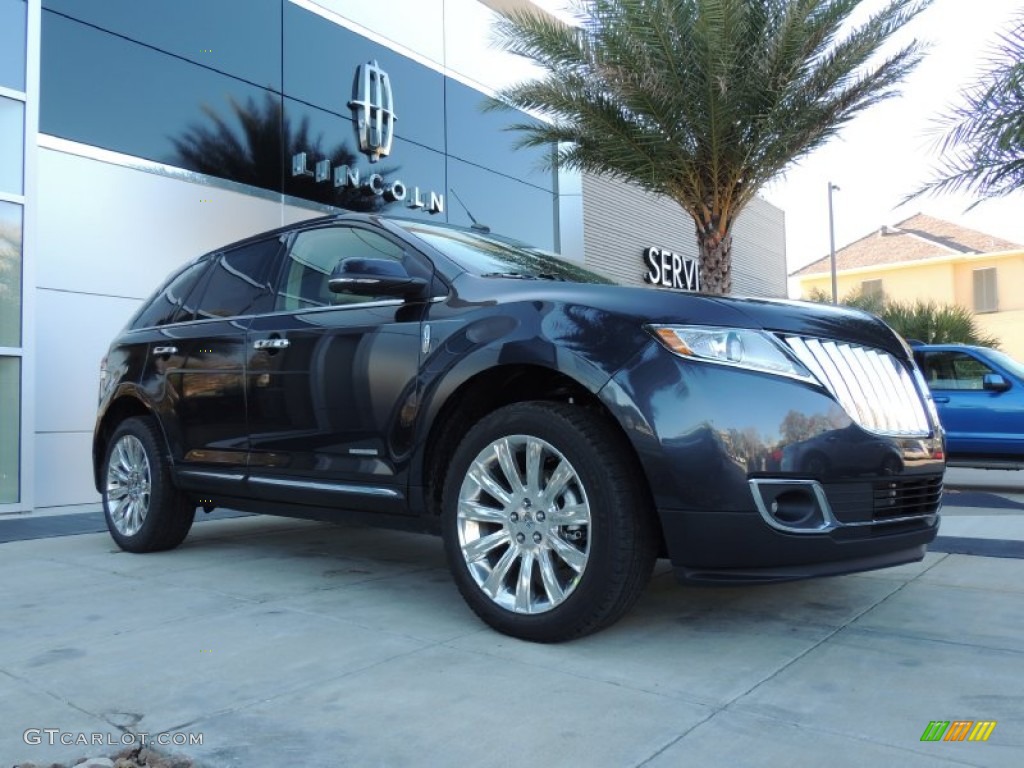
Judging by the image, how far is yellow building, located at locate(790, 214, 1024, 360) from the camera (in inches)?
1399

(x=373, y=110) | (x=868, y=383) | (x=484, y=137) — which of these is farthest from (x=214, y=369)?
(x=484, y=137)

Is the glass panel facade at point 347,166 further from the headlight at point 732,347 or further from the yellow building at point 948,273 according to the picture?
the yellow building at point 948,273

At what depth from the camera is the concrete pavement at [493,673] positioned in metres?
2.29

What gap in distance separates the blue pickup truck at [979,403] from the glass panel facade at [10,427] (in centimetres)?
887

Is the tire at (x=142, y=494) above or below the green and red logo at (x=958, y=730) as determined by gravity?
above

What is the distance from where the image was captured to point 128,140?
889cm

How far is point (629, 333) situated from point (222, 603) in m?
2.24

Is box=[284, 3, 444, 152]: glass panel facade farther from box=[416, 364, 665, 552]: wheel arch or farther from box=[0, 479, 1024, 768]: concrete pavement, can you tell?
box=[416, 364, 665, 552]: wheel arch

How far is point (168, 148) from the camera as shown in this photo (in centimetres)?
929

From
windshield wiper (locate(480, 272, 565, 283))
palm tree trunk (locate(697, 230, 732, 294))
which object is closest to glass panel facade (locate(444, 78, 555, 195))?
palm tree trunk (locate(697, 230, 732, 294))

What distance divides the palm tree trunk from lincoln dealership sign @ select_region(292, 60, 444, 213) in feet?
14.2

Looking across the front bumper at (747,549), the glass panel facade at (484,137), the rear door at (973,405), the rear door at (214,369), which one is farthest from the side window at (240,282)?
the glass panel facade at (484,137)

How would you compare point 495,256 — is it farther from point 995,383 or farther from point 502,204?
point 502,204

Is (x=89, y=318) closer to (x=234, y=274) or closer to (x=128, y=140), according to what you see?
(x=128, y=140)
